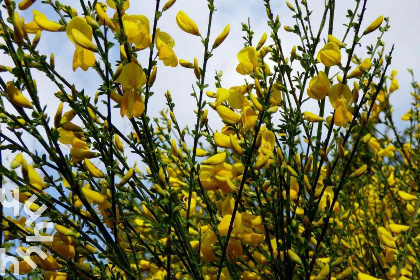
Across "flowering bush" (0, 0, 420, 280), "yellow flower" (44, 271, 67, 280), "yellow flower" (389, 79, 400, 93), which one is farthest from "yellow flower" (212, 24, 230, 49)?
"yellow flower" (389, 79, 400, 93)

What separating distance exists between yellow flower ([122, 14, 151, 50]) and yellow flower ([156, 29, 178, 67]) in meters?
0.06

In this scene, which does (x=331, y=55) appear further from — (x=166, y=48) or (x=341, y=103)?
(x=166, y=48)

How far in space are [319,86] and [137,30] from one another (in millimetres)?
639

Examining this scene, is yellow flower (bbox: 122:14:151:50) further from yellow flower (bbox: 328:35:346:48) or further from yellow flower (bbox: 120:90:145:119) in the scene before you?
yellow flower (bbox: 328:35:346:48)

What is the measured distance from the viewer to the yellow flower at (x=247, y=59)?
1843mm

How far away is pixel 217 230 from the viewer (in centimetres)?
163

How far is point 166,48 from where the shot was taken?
5.06 feet

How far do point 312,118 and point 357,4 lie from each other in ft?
1.74

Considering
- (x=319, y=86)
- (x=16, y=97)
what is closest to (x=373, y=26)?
(x=319, y=86)

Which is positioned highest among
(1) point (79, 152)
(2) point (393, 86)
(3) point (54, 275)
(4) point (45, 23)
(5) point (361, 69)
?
(2) point (393, 86)

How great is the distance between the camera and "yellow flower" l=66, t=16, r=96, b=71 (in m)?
1.37

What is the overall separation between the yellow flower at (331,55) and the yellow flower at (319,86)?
6cm

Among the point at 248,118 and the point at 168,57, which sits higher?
the point at 168,57

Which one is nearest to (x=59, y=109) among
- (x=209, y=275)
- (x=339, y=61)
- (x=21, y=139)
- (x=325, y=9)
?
(x=21, y=139)
